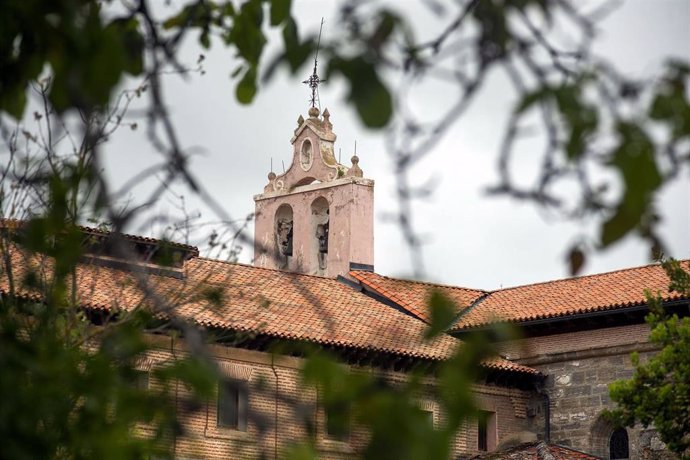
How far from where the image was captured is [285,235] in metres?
29.1

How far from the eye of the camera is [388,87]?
3.09m

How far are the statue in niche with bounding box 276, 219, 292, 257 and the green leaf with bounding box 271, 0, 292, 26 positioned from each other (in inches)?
988

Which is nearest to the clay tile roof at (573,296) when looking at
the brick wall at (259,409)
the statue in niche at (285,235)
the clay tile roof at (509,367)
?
the clay tile roof at (509,367)

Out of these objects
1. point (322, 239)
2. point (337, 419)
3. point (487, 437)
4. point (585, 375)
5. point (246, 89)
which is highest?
point (322, 239)

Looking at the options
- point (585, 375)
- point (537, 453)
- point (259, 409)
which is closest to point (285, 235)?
point (585, 375)

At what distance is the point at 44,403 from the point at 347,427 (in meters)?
0.97

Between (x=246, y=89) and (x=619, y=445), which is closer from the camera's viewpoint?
(x=246, y=89)

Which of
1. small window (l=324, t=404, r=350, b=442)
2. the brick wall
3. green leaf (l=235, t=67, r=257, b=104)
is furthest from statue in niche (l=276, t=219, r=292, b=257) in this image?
small window (l=324, t=404, r=350, b=442)

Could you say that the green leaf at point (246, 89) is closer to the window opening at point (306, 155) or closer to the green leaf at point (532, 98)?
the green leaf at point (532, 98)

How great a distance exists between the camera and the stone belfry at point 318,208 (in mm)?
28000

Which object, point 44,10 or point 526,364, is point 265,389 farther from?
point 526,364

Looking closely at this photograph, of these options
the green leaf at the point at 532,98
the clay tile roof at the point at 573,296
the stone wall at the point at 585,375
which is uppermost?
the clay tile roof at the point at 573,296

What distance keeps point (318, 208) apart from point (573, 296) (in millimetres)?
6781

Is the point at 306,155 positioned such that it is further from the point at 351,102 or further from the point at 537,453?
the point at 351,102
